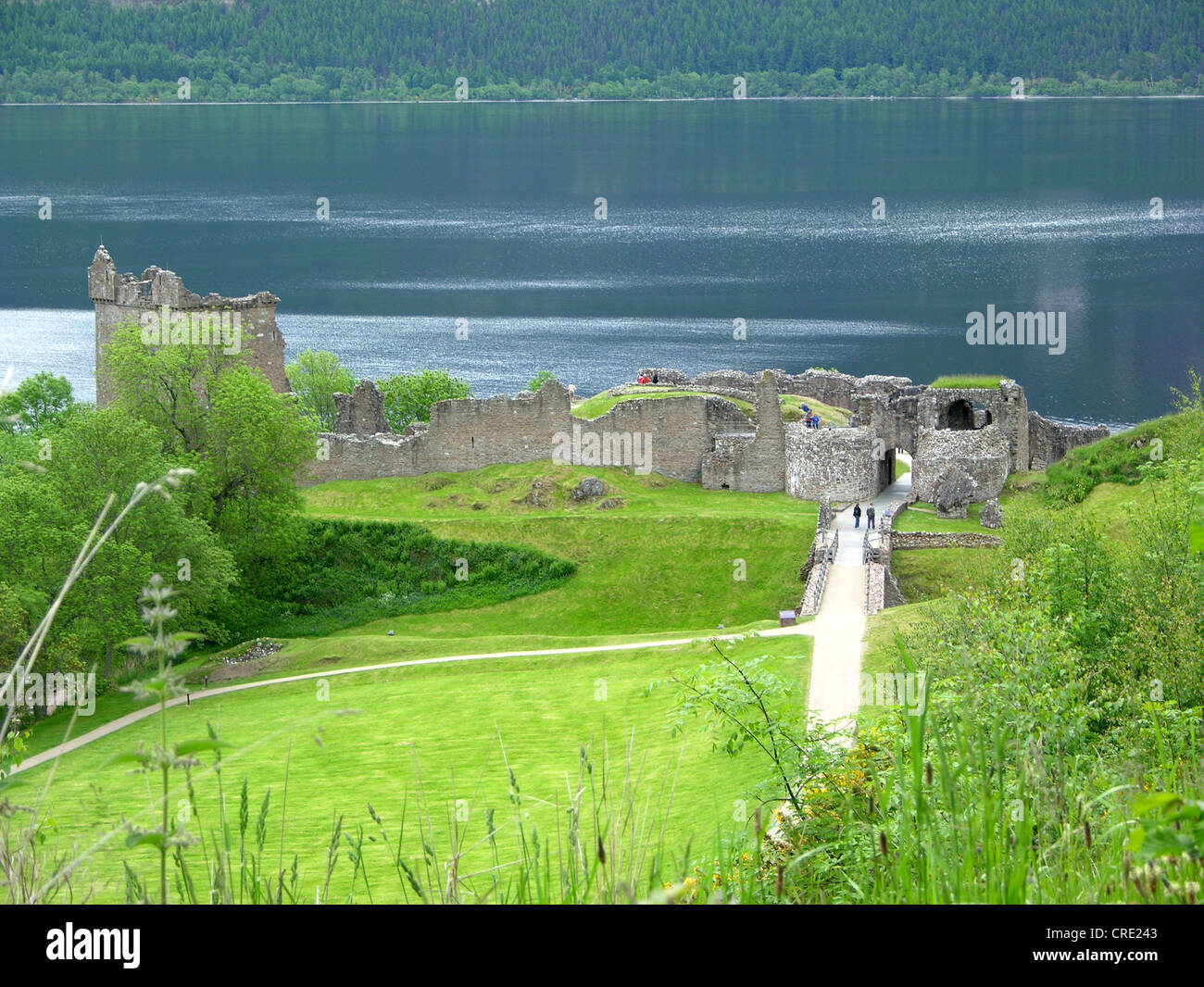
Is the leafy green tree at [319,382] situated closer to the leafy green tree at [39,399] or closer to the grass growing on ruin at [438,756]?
the leafy green tree at [39,399]

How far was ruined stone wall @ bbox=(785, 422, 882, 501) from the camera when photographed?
181 feet

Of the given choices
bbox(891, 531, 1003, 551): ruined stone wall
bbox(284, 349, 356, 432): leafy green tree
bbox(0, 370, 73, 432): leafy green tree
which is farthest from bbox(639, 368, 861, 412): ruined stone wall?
bbox(0, 370, 73, 432): leafy green tree

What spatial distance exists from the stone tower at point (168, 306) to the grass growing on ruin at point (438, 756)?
951 inches

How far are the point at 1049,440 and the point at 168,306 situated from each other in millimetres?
34082

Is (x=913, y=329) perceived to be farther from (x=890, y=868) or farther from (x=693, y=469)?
(x=890, y=868)

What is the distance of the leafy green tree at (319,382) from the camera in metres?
79.5

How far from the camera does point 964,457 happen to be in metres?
54.2

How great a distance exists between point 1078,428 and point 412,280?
84540 millimetres

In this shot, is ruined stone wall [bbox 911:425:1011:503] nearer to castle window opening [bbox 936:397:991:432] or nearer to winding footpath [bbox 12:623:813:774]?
castle window opening [bbox 936:397:991:432]

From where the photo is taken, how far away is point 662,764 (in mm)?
27453

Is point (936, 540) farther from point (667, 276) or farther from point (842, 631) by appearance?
point (667, 276)

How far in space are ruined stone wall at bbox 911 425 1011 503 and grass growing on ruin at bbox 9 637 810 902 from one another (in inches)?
741

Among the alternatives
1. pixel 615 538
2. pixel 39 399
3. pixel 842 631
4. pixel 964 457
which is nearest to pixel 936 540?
pixel 964 457
